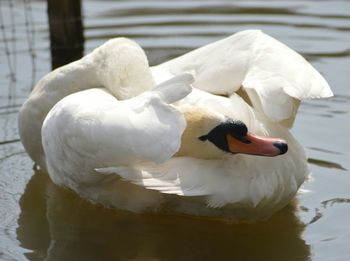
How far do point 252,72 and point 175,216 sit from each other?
94cm

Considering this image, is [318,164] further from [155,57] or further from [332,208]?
[155,57]

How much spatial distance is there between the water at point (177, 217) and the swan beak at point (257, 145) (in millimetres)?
631

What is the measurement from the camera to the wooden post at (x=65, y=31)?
957 cm

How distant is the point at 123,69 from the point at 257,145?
129 cm

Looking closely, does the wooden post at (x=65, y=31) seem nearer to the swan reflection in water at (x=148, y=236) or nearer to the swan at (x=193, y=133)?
the swan at (x=193, y=133)

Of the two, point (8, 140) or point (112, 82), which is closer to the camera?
point (112, 82)

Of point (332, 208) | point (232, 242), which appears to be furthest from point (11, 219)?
point (332, 208)

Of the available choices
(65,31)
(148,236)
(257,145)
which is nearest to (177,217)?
(148,236)

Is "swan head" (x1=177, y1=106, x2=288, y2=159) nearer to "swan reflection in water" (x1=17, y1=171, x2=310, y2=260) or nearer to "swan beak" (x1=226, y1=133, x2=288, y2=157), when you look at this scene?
"swan beak" (x1=226, y1=133, x2=288, y2=157)

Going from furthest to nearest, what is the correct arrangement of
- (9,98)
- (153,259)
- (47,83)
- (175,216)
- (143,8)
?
(143,8) < (9,98) < (47,83) < (175,216) < (153,259)

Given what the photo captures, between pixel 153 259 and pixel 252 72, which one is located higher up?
pixel 252 72

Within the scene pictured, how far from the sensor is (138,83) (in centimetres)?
643

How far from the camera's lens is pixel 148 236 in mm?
6102

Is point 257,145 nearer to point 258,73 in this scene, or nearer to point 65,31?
point 258,73
